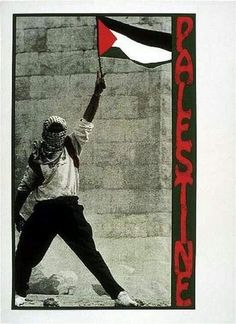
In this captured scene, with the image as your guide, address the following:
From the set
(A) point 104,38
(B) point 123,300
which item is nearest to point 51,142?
(A) point 104,38

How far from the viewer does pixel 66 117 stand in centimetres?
231

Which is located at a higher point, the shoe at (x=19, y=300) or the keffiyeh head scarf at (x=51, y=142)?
the keffiyeh head scarf at (x=51, y=142)

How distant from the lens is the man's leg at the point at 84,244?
7.49 feet

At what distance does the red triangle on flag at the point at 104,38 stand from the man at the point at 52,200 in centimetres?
16

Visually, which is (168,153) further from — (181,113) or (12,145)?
(12,145)

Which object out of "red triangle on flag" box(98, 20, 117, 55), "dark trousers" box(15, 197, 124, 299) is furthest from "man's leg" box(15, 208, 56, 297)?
"red triangle on flag" box(98, 20, 117, 55)

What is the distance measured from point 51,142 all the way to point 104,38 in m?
0.59

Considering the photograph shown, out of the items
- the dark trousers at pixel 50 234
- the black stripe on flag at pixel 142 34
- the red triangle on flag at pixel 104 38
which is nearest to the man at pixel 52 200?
the dark trousers at pixel 50 234

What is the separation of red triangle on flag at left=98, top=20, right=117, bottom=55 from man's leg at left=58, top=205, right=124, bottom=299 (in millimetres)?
803

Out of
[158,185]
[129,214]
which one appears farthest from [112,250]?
[158,185]

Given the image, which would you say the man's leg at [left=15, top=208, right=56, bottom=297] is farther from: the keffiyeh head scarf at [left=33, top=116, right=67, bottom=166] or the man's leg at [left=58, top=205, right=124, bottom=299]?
the keffiyeh head scarf at [left=33, top=116, right=67, bottom=166]
